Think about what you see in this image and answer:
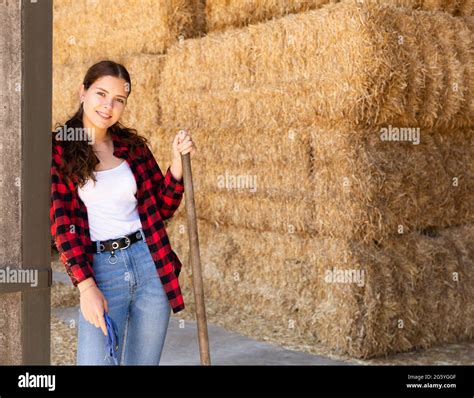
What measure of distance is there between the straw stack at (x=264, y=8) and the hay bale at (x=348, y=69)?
0.18 m

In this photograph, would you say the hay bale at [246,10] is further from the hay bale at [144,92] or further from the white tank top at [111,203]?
the white tank top at [111,203]

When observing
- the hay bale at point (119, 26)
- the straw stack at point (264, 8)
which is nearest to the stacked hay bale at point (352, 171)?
the straw stack at point (264, 8)

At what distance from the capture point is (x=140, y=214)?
294 centimetres

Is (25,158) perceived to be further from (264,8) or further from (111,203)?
(264,8)

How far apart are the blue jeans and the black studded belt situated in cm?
1

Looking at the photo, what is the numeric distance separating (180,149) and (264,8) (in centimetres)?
385

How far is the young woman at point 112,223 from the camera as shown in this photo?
280cm

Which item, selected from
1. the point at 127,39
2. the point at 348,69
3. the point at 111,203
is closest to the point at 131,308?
the point at 111,203

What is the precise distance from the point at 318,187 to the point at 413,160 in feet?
2.23

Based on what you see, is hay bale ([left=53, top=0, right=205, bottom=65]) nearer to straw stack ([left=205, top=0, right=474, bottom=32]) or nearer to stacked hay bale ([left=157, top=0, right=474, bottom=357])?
straw stack ([left=205, top=0, right=474, bottom=32])

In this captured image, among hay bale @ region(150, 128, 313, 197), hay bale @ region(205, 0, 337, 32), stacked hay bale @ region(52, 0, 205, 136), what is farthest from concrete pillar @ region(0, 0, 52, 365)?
stacked hay bale @ region(52, 0, 205, 136)

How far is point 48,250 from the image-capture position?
2990 millimetres
